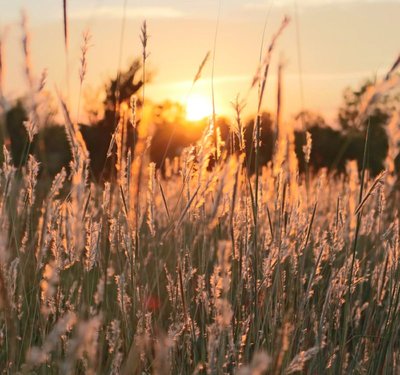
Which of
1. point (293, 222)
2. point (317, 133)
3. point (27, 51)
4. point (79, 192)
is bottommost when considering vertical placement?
point (317, 133)

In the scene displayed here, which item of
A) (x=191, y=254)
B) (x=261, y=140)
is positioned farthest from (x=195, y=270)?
(x=261, y=140)

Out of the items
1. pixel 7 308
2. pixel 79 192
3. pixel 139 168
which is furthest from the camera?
pixel 139 168

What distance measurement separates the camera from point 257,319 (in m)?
2.27

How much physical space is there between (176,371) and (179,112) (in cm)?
89

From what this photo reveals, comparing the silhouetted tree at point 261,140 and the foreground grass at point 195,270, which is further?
the silhouetted tree at point 261,140

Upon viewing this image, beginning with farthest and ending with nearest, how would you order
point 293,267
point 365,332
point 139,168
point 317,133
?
point 317,133, point 365,332, point 293,267, point 139,168

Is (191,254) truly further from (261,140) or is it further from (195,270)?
(261,140)

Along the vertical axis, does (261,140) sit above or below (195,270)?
above

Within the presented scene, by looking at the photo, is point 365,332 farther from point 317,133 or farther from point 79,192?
point 317,133

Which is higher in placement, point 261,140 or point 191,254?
point 261,140

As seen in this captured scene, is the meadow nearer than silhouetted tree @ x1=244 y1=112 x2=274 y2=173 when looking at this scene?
Yes

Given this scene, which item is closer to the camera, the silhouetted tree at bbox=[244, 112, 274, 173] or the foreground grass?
the foreground grass

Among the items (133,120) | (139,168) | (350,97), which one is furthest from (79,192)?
(350,97)

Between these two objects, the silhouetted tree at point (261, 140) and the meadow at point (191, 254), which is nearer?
the meadow at point (191, 254)
